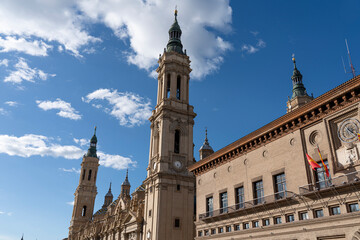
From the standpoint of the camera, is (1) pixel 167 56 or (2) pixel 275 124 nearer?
(2) pixel 275 124

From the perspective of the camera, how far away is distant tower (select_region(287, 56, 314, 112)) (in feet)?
227

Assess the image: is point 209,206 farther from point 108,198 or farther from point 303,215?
point 108,198

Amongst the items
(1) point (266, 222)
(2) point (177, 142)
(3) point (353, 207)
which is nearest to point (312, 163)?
(3) point (353, 207)

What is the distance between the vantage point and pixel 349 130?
74.6 feet

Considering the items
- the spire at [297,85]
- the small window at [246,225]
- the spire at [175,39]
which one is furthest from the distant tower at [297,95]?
the small window at [246,225]

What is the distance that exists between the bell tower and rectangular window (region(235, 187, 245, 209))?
19.5m

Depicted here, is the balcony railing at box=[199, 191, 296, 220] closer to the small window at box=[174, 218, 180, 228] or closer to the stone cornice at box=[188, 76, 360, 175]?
the stone cornice at box=[188, 76, 360, 175]

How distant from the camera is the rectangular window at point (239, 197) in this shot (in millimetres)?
31233

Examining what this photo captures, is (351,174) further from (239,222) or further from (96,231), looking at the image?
(96,231)

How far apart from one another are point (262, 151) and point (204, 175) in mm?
10872

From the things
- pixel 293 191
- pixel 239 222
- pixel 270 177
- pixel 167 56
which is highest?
pixel 167 56

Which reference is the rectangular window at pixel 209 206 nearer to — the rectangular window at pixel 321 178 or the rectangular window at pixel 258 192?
the rectangular window at pixel 258 192

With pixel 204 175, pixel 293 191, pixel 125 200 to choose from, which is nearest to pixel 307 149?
pixel 293 191

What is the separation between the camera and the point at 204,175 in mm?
39031
